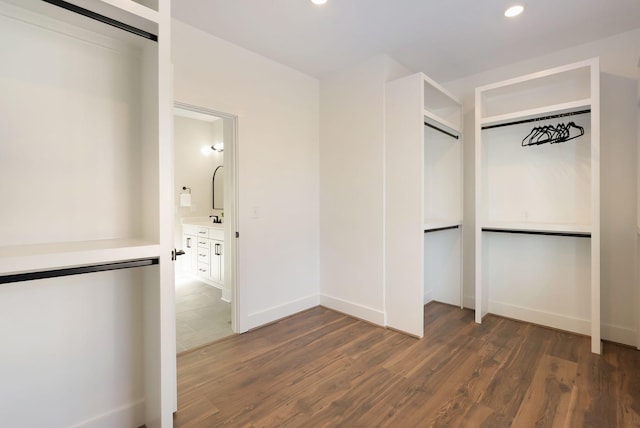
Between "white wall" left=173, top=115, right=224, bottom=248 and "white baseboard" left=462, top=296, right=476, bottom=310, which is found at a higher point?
"white wall" left=173, top=115, right=224, bottom=248

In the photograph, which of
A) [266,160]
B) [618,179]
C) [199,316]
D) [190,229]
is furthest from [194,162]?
[618,179]

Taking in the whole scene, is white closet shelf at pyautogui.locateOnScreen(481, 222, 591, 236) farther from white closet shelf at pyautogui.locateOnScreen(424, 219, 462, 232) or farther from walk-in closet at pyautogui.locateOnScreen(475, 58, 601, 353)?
white closet shelf at pyautogui.locateOnScreen(424, 219, 462, 232)

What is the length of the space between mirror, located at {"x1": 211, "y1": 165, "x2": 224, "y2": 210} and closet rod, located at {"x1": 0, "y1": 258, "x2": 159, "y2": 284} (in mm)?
4521

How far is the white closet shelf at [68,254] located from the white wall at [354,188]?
7.46ft

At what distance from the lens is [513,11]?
7.75 ft

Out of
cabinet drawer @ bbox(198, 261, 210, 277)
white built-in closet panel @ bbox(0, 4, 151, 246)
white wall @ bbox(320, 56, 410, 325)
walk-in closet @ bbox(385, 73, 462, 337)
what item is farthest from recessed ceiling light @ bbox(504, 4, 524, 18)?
cabinet drawer @ bbox(198, 261, 210, 277)

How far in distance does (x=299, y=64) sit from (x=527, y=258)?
3234mm

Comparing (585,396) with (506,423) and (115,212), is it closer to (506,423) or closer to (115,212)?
(506,423)

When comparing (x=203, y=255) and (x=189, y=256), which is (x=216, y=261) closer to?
(x=203, y=255)

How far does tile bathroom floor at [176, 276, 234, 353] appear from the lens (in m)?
2.90

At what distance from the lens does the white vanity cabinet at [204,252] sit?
4457 millimetres

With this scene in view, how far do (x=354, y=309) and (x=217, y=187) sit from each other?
3690 mm

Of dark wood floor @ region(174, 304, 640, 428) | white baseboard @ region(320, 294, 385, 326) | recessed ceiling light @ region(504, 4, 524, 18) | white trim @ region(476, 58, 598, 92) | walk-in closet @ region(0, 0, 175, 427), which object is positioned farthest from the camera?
white baseboard @ region(320, 294, 385, 326)

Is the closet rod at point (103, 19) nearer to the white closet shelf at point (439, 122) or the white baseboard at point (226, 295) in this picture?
the white closet shelf at point (439, 122)
